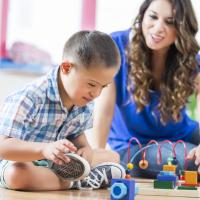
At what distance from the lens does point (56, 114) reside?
1531mm

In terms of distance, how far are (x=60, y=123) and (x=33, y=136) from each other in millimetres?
88

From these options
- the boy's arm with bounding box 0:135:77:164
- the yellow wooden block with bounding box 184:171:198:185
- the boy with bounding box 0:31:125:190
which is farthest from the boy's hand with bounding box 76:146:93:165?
the yellow wooden block with bounding box 184:171:198:185

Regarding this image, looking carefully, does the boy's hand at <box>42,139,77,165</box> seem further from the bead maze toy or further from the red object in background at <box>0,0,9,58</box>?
the red object in background at <box>0,0,9,58</box>

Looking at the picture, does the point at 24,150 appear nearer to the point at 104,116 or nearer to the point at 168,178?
the point at 168,178

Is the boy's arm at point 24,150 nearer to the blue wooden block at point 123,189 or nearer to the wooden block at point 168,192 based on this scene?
the blue wooden block at point 123,189

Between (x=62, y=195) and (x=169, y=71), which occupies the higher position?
(x=169, y=71)

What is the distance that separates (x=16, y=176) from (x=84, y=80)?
0.32 m

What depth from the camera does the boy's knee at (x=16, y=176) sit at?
1.42 metres

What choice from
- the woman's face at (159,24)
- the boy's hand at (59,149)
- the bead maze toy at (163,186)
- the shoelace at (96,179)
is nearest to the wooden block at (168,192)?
Answer: the bead maze toy at (163,186)

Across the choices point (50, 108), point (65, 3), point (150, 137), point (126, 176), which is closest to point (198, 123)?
point (150, 137)

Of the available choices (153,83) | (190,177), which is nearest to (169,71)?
(153,83)

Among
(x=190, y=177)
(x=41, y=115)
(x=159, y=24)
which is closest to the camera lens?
(x=41, y=115)

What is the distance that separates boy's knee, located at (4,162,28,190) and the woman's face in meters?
0.84

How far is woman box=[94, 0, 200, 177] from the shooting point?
6.73 feet
